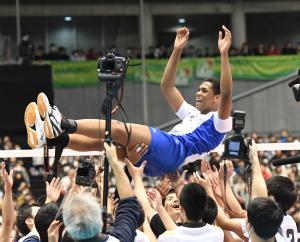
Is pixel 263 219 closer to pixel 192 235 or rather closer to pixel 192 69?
pixel 192 235

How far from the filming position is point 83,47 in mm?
29172

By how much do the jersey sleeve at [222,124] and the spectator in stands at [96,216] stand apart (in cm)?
267

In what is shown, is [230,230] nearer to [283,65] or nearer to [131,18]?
[283,65]

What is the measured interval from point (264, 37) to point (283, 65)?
6649 mm

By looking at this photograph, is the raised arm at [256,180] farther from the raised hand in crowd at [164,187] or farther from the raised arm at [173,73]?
the raised arm at [173,73]

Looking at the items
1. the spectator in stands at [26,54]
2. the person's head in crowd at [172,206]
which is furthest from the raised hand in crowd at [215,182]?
the spectator in stands at [26,54]

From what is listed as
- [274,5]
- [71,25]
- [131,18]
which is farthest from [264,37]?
[71,25]

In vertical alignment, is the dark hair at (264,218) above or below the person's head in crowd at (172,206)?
above

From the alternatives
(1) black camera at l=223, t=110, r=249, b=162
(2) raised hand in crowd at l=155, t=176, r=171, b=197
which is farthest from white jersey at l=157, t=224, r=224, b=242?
(2) raised hand in crowd at l=155, t=176, r=171, b=197

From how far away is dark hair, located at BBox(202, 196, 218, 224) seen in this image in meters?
5.63

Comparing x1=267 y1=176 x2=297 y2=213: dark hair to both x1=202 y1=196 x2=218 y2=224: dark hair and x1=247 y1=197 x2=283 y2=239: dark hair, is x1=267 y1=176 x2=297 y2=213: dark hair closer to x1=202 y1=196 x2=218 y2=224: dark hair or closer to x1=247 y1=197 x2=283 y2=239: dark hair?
x1=202 y1=196 x2=218 y2=224: dark hair

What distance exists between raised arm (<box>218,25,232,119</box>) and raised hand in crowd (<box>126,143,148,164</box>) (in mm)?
763

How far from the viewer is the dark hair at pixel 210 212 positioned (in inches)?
222

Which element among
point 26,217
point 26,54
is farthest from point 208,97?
point 26,54
